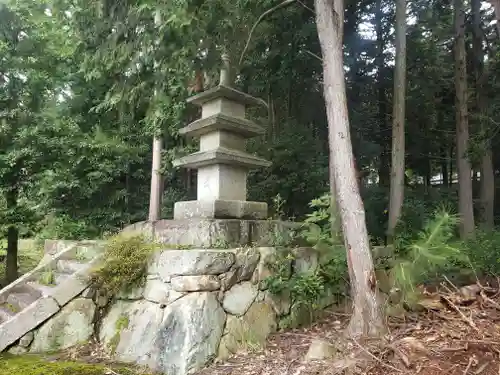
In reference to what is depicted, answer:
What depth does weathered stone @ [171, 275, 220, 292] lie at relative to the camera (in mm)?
3865

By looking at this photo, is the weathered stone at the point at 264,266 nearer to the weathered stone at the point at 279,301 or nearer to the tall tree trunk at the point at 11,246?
the weathered stone at the point at 279,301

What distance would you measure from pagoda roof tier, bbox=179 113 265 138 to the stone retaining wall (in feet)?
5.01

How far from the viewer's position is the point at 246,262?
4.31m

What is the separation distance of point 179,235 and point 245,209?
2.78 feet

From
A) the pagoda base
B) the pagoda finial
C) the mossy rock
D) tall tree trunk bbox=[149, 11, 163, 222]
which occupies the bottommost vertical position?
the mossy rock

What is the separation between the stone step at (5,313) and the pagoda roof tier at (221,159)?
265 cm

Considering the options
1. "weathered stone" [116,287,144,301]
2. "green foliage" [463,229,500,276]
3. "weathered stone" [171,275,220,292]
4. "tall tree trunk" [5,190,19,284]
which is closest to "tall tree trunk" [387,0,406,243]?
"green foliage" [463,229,500,276]

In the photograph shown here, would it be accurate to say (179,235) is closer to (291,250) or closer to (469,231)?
(291,250)

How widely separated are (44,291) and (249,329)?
2.72 m

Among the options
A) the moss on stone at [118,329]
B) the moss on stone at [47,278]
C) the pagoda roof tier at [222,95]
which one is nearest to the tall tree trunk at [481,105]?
the pagoda roof tier at [222,95]

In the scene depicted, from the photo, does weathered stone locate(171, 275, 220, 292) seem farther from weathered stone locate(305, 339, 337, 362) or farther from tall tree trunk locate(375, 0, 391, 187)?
tall tree trunk locate(375, 0, 391, 187)

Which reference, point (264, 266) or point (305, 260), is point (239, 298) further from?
point (305, 260)

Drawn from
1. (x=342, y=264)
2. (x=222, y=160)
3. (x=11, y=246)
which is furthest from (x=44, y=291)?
(x=11, y=246)

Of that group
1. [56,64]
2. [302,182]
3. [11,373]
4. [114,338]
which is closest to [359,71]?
[302,182]
